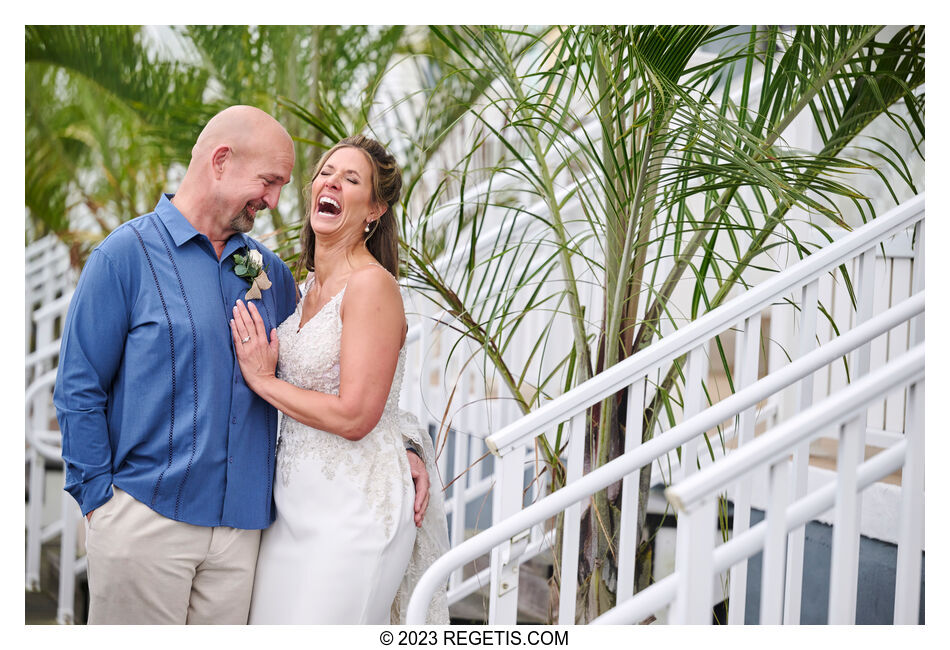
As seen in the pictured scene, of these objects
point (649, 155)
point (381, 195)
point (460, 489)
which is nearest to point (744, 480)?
point (649, 155)

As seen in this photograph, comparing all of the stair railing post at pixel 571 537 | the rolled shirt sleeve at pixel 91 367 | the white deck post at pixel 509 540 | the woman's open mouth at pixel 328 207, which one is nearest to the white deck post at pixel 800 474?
the stair railing post at pixel 571 537

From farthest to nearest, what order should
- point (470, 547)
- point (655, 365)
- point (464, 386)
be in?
point (464, 386)
point (655, 365)
point (470, 547)

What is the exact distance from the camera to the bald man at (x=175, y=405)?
1650 millimetres

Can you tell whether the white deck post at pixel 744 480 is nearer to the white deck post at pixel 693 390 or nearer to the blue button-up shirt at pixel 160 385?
→ the white deck post at pixel 693 390

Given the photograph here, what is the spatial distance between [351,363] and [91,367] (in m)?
0.53

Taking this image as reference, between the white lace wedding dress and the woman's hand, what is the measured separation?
0.06 metres

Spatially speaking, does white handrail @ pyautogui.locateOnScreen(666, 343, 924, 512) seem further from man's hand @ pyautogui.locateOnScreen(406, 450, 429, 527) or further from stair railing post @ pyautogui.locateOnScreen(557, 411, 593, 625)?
man's hand @ pyautogui.locateOnScreen(406, 450, 429, 527)

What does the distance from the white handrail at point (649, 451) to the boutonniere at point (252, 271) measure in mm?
759

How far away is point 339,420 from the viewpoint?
1688 millimetres
